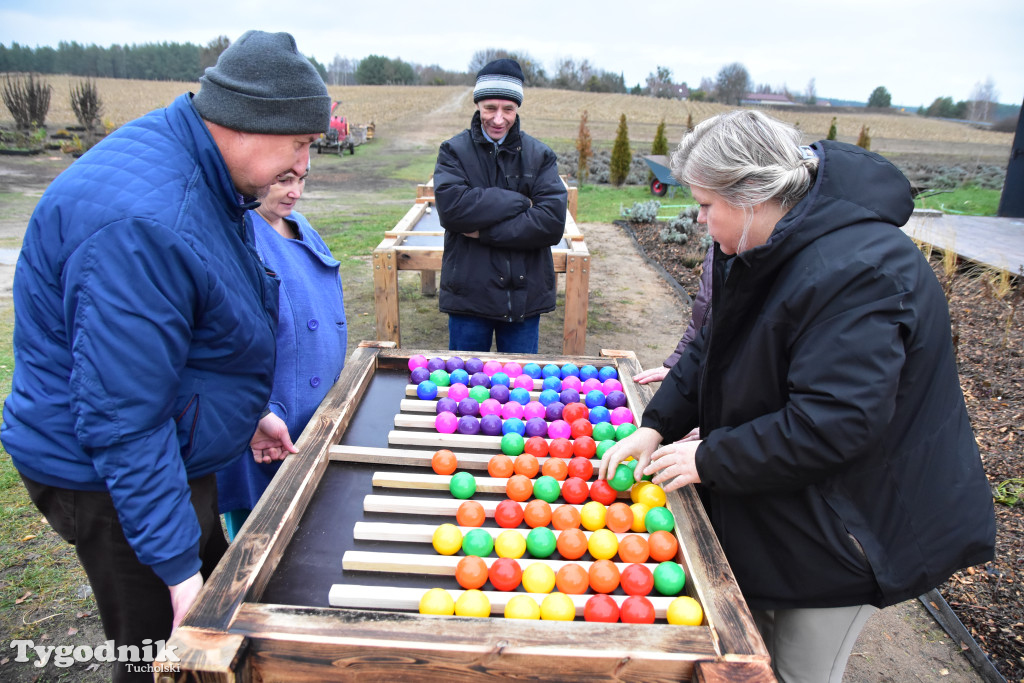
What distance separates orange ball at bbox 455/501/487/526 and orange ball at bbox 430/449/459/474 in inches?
8.6

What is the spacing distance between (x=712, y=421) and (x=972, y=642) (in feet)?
6.27

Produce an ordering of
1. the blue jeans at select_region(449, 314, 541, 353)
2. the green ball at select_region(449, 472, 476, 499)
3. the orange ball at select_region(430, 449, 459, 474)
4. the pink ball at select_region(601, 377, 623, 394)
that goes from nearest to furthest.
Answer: the green ball at select_region(449, 472, 476, 499), the orange ball at select_region(430, 449, 459, 474), the pink ball at select_region(601, 377, 623, 394), the blue jeans at select_region(449, 314, 541, 353)

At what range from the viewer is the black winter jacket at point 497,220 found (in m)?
3.37

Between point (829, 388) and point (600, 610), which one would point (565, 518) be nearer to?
point (600, 610)

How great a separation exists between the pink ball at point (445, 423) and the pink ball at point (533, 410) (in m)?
0.29

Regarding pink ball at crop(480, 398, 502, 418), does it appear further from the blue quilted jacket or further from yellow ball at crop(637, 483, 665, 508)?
the blue quilted jacket

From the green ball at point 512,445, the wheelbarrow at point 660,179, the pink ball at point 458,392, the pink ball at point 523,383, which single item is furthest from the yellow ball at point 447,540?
the wheelbarrow at point 660,179

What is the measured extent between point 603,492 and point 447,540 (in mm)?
529

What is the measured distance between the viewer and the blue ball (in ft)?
7.33

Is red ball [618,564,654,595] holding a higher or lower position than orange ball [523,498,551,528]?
lower

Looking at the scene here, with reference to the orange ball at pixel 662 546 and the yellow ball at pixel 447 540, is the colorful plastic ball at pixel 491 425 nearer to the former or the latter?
the yellow ball at pixel 447 540

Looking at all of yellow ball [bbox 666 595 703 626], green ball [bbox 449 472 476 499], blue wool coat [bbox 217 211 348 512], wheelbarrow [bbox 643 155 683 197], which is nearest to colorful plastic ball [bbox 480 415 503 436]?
green ball [bbox 449 472 476 499]

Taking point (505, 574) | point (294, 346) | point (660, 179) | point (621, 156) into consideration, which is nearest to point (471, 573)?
point (505, 574)

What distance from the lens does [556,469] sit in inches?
78.4
